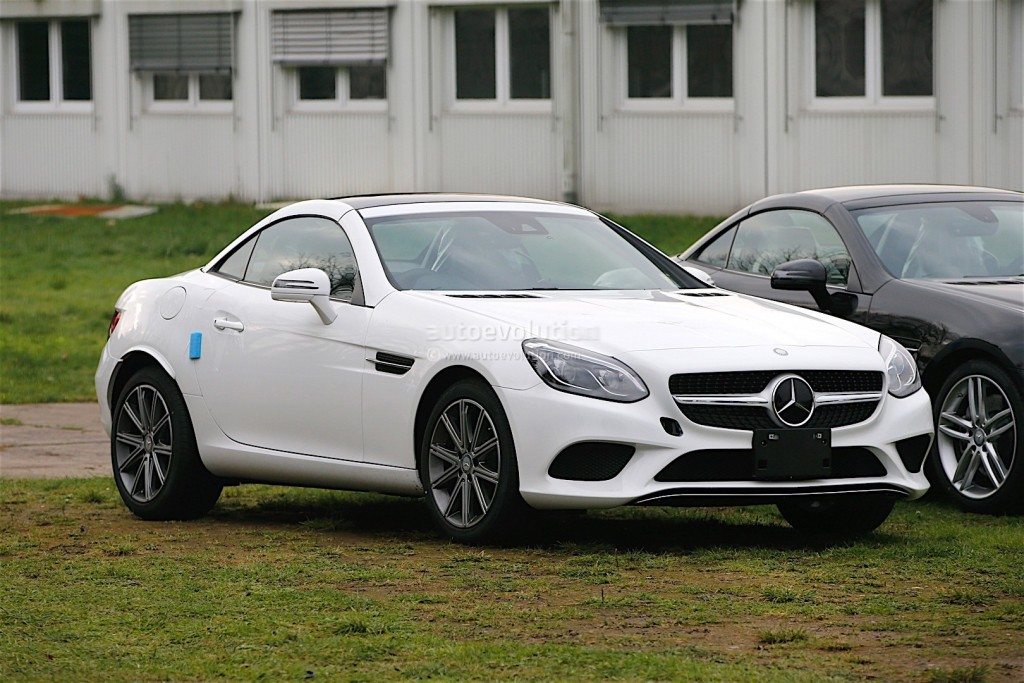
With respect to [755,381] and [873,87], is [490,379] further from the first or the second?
[873,87]

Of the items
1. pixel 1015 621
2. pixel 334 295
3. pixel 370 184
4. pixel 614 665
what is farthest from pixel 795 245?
pixel 370 184

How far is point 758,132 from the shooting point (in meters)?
25.4

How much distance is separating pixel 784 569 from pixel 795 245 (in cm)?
339

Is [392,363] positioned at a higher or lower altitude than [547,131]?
lower

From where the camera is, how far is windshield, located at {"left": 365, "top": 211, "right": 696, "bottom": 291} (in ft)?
27.6

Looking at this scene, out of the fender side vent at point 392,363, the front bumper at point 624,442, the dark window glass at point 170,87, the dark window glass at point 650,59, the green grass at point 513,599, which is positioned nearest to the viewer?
the green grass at point 513,599

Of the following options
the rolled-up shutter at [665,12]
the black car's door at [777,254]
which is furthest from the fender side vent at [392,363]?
the rolled-up shutter at [665,12]

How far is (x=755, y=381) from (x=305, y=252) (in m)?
2.43

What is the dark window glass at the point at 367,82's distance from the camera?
28422 mm

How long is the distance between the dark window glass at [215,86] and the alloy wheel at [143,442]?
68.7ft

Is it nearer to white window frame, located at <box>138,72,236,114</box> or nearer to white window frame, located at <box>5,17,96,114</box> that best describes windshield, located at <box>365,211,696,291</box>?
white window frame, located at <box>138,72,236,114</box>

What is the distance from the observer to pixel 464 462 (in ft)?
25.5

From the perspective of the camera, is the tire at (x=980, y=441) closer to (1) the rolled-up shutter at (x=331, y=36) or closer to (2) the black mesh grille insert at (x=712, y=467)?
(2) the black mesh grille insert at (x=712, y=467)

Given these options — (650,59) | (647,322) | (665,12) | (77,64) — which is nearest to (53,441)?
(647,322)
